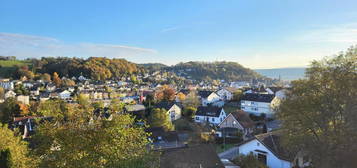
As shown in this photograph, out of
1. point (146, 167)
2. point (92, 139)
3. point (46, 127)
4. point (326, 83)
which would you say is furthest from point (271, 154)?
point (46, 127)

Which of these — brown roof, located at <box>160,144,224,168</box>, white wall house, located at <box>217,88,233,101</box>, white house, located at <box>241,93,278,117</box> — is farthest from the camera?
white wall house, located at <box>217,88,233,101</box>

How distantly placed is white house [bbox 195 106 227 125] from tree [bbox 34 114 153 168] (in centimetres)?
3146

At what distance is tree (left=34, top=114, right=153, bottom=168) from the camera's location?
625 centimetres

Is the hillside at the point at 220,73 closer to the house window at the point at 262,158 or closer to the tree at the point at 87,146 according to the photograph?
the house window at the point at 262,158

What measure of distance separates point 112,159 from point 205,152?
9.79 metres

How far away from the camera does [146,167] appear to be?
6.83 metres

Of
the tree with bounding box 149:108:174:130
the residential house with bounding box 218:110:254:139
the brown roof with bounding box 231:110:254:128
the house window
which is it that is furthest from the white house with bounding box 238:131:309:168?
the tree with bounding box 149:108:174:130

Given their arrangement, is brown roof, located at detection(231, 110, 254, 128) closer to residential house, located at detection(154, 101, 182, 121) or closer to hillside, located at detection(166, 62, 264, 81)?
residential house, located at detection(154, 101, 182, 121)

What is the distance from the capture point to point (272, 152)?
17.3 metres

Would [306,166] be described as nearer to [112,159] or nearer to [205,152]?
[205,152]

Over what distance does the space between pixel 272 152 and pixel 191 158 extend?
7.08 meters

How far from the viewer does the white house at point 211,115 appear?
122 ft

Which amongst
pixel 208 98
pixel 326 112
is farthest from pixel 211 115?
pixel 326 112

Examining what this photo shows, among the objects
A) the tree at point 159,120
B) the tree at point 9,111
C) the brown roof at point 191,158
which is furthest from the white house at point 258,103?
the tree at point 9,111
